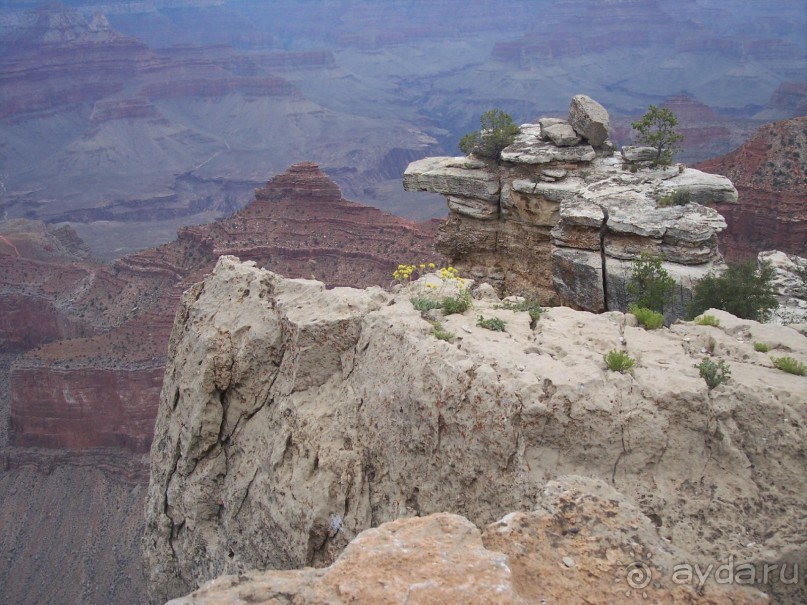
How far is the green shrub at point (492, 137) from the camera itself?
19234 millimetres

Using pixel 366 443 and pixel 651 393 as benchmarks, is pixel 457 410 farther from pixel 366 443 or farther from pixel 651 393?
pixel 651 393

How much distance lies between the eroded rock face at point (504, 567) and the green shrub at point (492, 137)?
13.8 m

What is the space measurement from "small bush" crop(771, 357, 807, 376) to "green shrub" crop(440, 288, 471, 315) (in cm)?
386

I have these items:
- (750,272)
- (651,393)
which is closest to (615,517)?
(651,393)

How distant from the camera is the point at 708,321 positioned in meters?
9.76

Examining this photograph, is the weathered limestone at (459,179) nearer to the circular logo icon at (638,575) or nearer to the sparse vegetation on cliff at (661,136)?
the sparse vegetation on cliff at (661,136)

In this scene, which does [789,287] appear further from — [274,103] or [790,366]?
[274,103]

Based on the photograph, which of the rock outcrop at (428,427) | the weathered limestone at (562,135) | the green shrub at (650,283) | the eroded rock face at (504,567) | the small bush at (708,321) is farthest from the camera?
the weathered limestone at (562,135)

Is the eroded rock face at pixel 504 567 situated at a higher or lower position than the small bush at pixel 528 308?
lower

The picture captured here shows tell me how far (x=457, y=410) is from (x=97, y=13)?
170491mm

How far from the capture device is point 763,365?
8430 mm

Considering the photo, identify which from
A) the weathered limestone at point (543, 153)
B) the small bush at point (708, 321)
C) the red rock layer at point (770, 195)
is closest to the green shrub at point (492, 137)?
the weathered limestone at point (543, 153)

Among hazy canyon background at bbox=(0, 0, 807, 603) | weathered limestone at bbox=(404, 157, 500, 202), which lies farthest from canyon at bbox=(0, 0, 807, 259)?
weathered limestone at bbox=(404, 157, 500, 202)

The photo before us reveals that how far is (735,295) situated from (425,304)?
6.16m
